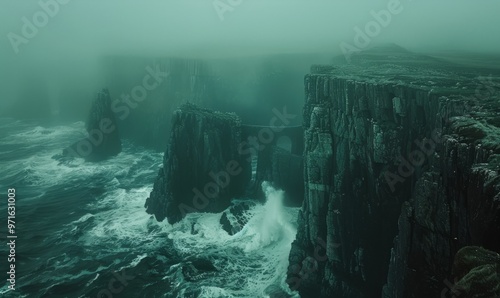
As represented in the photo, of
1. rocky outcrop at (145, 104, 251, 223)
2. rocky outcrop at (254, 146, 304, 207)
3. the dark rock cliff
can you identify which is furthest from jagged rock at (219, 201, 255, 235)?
the dark rock cliff

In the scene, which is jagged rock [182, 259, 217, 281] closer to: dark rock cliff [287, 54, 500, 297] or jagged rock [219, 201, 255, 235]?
jagged rock [219, 201, 255, 235]

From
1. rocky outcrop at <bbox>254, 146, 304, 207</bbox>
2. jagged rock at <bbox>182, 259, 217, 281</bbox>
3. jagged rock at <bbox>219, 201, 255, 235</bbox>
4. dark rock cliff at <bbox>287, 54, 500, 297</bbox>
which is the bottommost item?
jagged rock at <bbox>182, 259, 217, 281</bbox>

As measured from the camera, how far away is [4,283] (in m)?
52.7

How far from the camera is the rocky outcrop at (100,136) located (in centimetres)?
11231

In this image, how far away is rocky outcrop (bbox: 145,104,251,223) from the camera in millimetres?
71688

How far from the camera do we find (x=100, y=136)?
114 meters

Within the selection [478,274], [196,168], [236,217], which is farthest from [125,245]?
[478,274]

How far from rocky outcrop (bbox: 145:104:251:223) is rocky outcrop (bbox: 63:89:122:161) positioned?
47310 millimetres

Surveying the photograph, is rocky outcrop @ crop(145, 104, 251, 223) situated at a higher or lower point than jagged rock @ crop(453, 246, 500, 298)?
lower

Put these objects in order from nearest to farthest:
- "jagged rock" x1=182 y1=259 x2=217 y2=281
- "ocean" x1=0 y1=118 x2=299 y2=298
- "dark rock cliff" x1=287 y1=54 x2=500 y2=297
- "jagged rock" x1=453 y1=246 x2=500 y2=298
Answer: "jagged rock" x1=453 y1=246 x2=500 y2=298, "dark rock cliff" x1=287 y1=54 x2=500 y2=297, "ocean" x1=0 y1=118 x2=299 y2=298, "jagged rock" x1=182 y1=259 x2=217 y2=281

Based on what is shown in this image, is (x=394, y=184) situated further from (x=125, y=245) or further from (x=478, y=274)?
(x=125, y=245)

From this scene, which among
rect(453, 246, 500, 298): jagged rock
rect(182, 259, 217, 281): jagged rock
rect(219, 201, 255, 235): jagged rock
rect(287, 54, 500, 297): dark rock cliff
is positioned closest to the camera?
rect(453, 246, 500, 298): jagged rock

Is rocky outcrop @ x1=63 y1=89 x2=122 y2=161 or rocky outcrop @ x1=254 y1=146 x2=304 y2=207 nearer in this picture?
rocky outcrop @ x1=254 y1=146 x2=304 y2=207

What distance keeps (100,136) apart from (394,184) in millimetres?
99419
